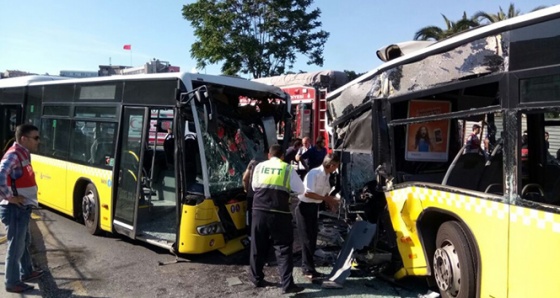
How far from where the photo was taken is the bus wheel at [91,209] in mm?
7591

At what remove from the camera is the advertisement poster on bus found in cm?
580

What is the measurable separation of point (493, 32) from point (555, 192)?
6.38 ft

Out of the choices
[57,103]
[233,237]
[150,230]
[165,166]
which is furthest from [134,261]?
[57,103]

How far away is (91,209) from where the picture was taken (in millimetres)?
7773

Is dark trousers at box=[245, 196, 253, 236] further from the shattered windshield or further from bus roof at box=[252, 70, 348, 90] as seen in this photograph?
bus roof at box=[252, 70, 348, 90]

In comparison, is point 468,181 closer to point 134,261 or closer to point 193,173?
point 193,173

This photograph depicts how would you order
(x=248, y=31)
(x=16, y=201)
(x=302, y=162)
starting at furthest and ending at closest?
(x=248, y=31), (x=302, y=162), (x=16, y=201)

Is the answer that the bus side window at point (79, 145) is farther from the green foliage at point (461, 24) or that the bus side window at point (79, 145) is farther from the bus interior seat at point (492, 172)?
the green foliage at point (461, 24)

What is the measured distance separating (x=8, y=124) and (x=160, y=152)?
Answer: 5.81 metres

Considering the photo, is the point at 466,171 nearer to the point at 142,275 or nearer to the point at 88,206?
the point at 142,275

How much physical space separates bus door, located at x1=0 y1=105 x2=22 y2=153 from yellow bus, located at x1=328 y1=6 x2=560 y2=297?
8242 mm

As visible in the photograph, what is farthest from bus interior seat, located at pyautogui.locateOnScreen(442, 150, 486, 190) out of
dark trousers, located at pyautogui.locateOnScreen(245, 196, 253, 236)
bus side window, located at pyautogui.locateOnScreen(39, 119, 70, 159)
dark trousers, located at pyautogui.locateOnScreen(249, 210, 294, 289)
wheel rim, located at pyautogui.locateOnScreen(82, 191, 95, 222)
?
bus side window, located at pyautogui.locateOnScreen(39, 119, 70, 159)

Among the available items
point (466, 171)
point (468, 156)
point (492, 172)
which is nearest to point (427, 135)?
point (468, 156)

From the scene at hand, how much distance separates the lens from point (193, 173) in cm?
632
